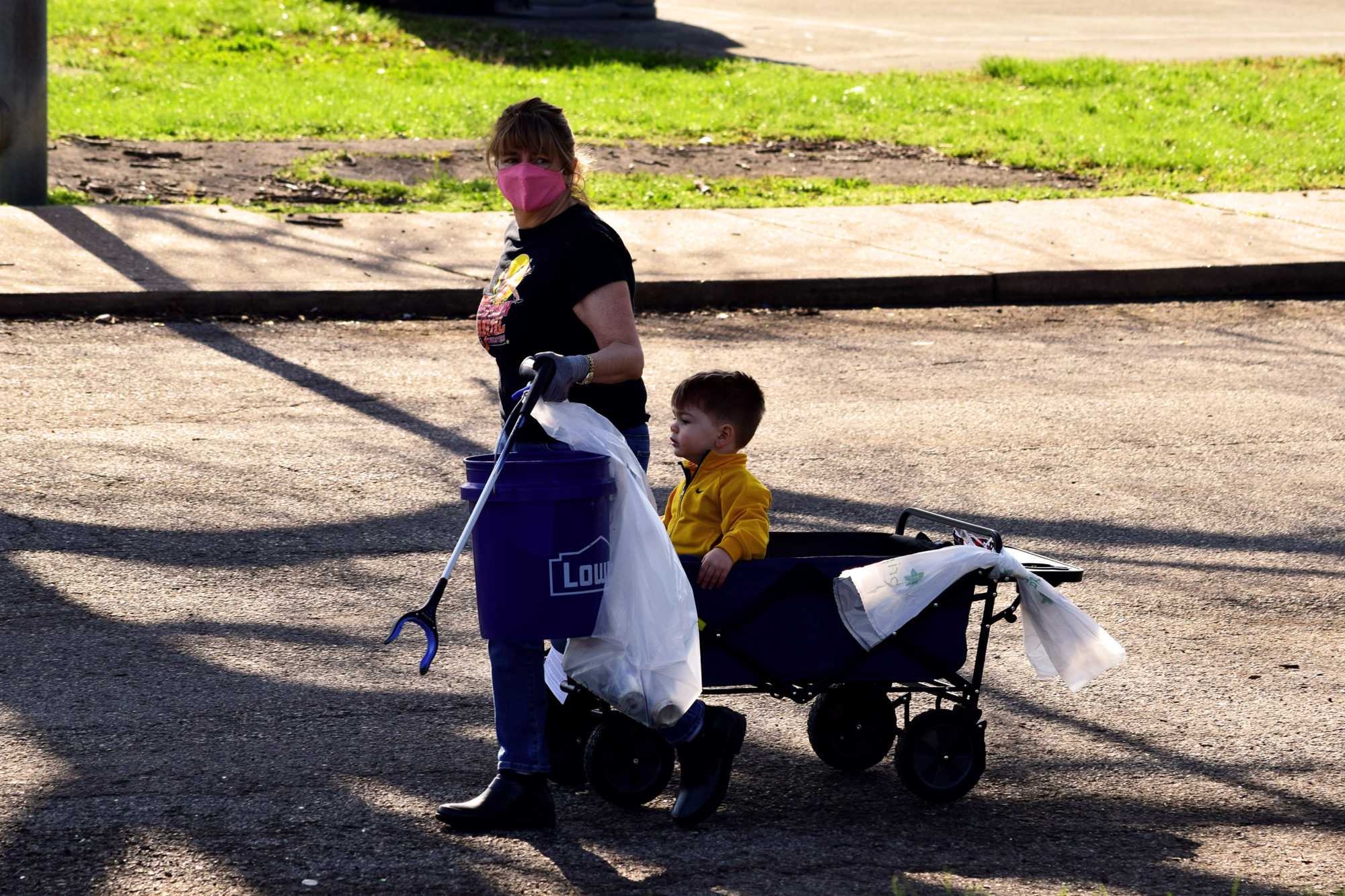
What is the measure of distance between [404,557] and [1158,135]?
11838mm

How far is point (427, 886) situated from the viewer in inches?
130

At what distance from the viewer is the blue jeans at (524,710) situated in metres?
3.57

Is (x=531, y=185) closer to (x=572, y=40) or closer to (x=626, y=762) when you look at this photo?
(x=626, y=762)

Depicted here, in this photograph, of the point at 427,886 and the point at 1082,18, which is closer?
the point at 427,886

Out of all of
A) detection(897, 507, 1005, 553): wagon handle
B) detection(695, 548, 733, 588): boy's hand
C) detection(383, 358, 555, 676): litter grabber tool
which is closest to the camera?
detection(383, 358, 555, 676): litter grabber tool

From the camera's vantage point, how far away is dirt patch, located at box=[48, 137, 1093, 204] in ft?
38.4

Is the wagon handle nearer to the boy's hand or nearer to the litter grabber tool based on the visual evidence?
the boy's hand

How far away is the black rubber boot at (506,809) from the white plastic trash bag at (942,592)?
0.84 metres

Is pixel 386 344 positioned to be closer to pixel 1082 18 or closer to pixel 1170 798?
pixel 1170 798

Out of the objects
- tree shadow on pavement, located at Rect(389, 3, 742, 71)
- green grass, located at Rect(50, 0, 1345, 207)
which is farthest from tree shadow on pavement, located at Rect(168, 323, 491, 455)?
tree shadow on pavement, located at Rect(389, 3, 742, 71)

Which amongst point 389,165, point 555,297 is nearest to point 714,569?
point 555,297

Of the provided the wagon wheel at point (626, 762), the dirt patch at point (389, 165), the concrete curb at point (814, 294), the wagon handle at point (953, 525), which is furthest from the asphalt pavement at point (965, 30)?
the wagon wheel at point (626, 762)

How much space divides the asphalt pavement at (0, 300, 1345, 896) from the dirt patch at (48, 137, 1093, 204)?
343cm

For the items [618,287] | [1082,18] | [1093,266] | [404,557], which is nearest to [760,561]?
[618,287]
